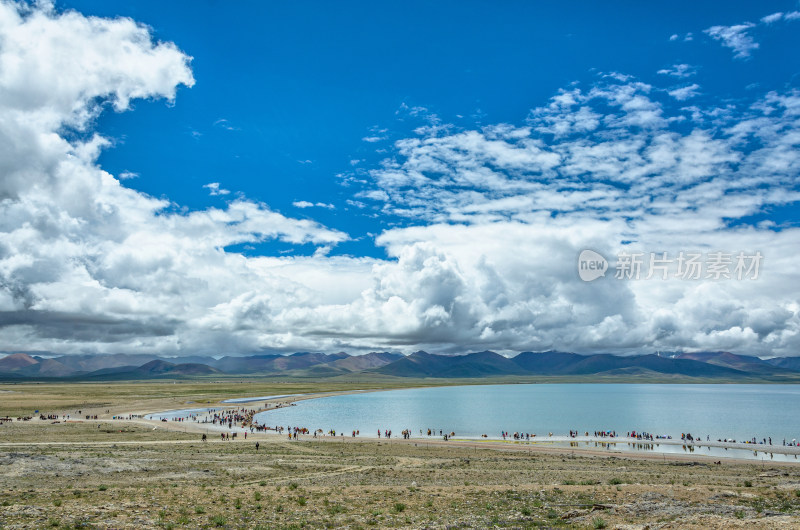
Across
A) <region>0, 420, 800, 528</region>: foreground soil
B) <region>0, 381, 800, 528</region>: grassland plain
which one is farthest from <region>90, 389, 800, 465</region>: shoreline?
<region>0, 420, 800, 528</region>: foreground soil

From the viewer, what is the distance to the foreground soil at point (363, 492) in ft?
75.1

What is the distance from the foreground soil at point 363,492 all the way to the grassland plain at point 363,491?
0.09 m

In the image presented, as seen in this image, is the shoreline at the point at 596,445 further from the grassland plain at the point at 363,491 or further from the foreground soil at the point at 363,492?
the foreground soil at the point at 363,492

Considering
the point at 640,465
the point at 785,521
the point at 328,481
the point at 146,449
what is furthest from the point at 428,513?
the point at 146,449

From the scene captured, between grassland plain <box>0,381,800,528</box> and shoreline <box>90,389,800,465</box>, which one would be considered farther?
shoreline <box>90,389,800,465</box>

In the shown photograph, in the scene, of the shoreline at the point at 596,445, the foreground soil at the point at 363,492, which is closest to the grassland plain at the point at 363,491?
the foreground soil at the point at 363,492

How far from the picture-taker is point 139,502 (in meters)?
26.4

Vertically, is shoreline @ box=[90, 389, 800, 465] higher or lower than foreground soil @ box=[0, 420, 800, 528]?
lower

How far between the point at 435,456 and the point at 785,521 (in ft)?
135

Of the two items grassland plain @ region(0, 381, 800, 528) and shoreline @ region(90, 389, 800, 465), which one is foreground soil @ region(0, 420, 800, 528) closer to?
grassland plain @ region(0, 381, 800, 528)

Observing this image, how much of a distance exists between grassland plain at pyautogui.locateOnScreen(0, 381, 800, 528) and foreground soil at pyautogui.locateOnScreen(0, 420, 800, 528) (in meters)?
0.09

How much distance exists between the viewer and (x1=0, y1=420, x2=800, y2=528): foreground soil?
2289 centimetres

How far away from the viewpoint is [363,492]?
31234 millimetres

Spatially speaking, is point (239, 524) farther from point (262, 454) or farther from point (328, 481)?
point (262, 454)
